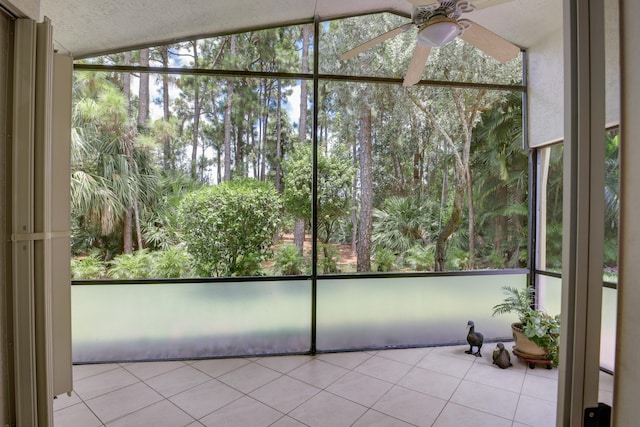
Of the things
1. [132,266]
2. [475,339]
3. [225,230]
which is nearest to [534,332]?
[475,339]

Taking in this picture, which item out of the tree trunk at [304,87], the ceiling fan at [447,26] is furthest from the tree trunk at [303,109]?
the ceiling fan at [447,26]

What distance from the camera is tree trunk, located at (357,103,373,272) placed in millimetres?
5312

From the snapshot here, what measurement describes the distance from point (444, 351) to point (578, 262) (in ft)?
11.1

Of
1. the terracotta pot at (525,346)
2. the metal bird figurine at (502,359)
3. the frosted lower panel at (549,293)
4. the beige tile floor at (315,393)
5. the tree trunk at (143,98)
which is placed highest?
the tree trunk at (143,98)

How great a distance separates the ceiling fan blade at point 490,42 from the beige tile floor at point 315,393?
2537mm

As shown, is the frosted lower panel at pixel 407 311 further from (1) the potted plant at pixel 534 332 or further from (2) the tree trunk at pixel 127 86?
(2) the tree trunk at pixel 127 86

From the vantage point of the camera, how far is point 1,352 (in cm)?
134

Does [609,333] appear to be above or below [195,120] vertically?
below

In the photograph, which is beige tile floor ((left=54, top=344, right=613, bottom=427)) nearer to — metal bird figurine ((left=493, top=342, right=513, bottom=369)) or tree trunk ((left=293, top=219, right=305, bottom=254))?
metal bird figurine ((left=493, top=342, right=513, bottom=369))

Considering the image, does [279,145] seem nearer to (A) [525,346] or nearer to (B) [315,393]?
(B) [315,393]

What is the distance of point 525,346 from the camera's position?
3240mm

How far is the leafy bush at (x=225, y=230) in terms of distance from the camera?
3.77 metres

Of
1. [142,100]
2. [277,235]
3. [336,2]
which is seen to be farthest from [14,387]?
[142,100]

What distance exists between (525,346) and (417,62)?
2857 mm
